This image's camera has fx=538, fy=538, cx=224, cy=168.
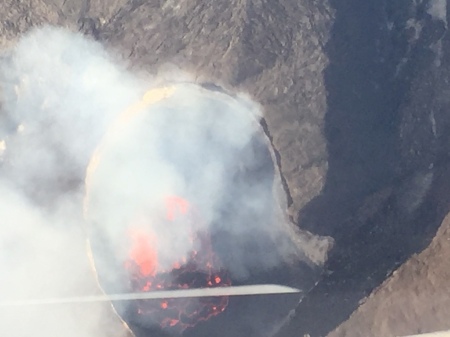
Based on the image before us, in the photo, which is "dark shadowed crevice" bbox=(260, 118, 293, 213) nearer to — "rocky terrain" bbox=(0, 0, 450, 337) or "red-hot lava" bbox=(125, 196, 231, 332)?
"rocky terrain" bbox=(0, 0, 450, 337)

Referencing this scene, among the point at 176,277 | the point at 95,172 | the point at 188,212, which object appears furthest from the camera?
the point at 95,172

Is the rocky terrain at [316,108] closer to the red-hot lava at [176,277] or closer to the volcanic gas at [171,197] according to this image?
the volcanic gas at [171,197]

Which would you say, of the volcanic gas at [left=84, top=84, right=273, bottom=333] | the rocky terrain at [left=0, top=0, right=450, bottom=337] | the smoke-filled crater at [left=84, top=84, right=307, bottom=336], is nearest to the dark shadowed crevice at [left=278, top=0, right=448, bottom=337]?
the rocky terrain at [left=0, top=0, right=450, bottom=337]

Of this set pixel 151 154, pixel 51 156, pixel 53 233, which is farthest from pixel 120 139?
pixel 53 233

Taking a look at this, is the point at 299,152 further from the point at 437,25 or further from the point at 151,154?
the point at 437,25

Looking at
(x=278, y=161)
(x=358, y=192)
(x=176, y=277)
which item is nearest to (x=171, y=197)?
(x=176, y=277)

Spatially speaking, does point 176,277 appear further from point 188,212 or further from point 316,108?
point 316,108
